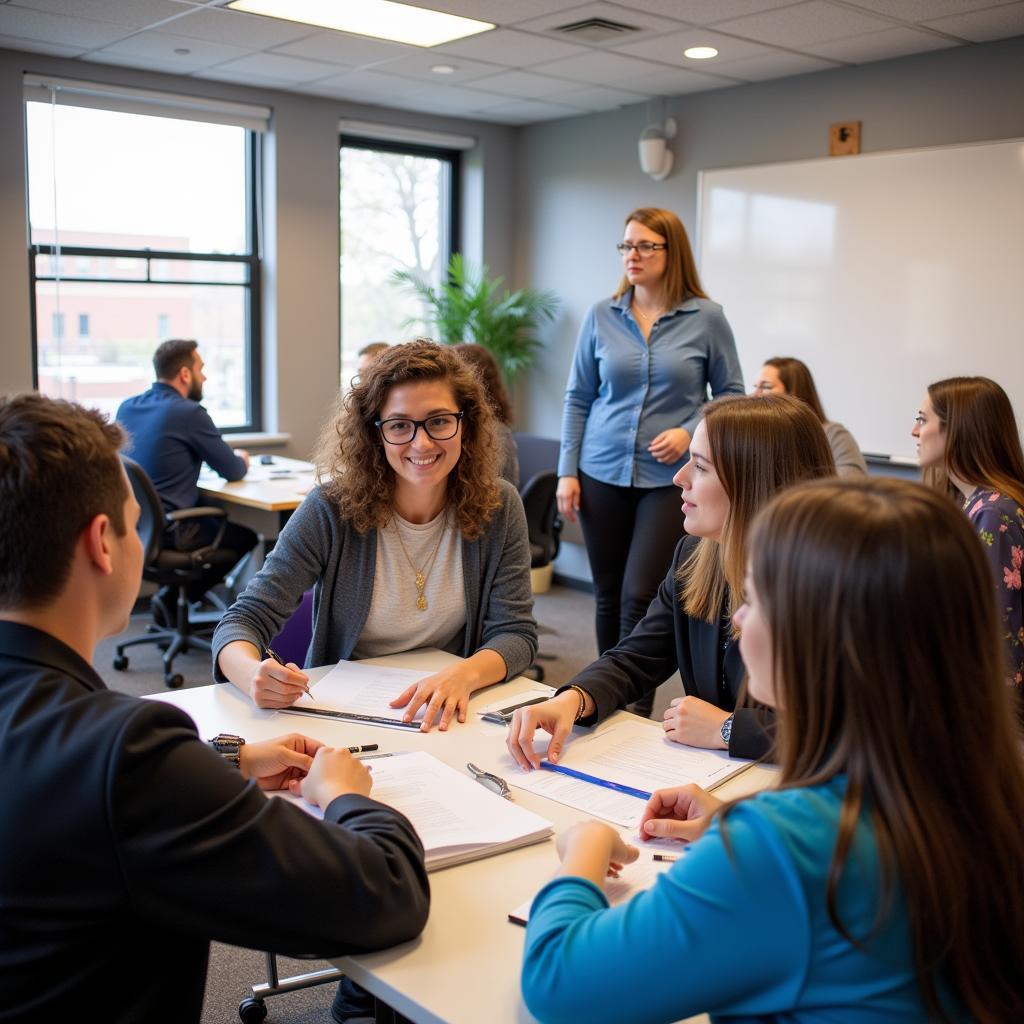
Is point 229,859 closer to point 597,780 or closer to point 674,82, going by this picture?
point 597,780

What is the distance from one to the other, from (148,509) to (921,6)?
341 centimetres

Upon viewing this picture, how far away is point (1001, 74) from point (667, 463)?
7.94 feet

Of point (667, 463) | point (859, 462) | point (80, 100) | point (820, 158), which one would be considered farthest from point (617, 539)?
point (80, 100)

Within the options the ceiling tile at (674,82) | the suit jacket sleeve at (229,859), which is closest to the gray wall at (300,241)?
the ceiling tile at (674,82)

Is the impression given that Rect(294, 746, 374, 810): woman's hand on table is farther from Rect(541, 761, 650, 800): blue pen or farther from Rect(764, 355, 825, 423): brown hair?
Rect(764, 355, 825, 423): brown hair

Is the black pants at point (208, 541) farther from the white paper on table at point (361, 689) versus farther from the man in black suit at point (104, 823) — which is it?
the man in black suit at point (104, 823)

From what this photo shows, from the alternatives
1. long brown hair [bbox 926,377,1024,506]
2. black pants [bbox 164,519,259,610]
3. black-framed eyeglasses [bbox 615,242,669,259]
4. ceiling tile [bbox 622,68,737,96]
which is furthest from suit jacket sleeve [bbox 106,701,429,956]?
ceiling tile [bbox 622,68,737,96]

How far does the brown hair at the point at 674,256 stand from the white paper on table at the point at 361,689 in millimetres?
1946

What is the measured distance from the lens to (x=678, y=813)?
4.58ft

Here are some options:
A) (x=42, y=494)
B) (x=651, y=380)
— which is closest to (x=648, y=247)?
(x=651, y=380)

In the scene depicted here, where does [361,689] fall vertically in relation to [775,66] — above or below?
below

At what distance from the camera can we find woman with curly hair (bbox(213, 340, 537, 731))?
2141mm

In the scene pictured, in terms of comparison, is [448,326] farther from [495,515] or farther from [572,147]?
[495,515]

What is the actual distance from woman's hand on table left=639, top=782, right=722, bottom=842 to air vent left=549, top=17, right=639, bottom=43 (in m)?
3.60
